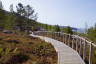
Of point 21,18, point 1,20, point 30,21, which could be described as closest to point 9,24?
point 1,20

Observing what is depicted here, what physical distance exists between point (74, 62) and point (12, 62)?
378 cm

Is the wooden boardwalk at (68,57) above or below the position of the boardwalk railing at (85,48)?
below

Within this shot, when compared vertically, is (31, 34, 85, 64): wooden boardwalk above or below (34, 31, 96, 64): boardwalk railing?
below

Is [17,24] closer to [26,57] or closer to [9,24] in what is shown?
[9,24]

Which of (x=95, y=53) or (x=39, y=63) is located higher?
(x=95, y=53)

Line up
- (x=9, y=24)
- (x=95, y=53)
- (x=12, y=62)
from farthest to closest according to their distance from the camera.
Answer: (x=9, y=24) → (x=12, y=62) → (x=95, y=53)

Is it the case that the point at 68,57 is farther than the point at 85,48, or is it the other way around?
the point at 68,57

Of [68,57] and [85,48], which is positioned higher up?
[85,48]

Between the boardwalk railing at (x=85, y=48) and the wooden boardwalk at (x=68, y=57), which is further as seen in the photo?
the wooden boardwalk at (x=68, y=57)

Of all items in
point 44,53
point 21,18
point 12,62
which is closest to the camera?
point 12,62

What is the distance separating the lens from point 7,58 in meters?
10.8

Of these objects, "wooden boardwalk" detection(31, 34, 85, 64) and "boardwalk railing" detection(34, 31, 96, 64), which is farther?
"wooden boardwalk" detection(31, 34, 85, 64)

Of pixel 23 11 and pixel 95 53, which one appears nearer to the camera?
pixel 95 53

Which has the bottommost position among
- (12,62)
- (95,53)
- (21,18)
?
(12,62)
